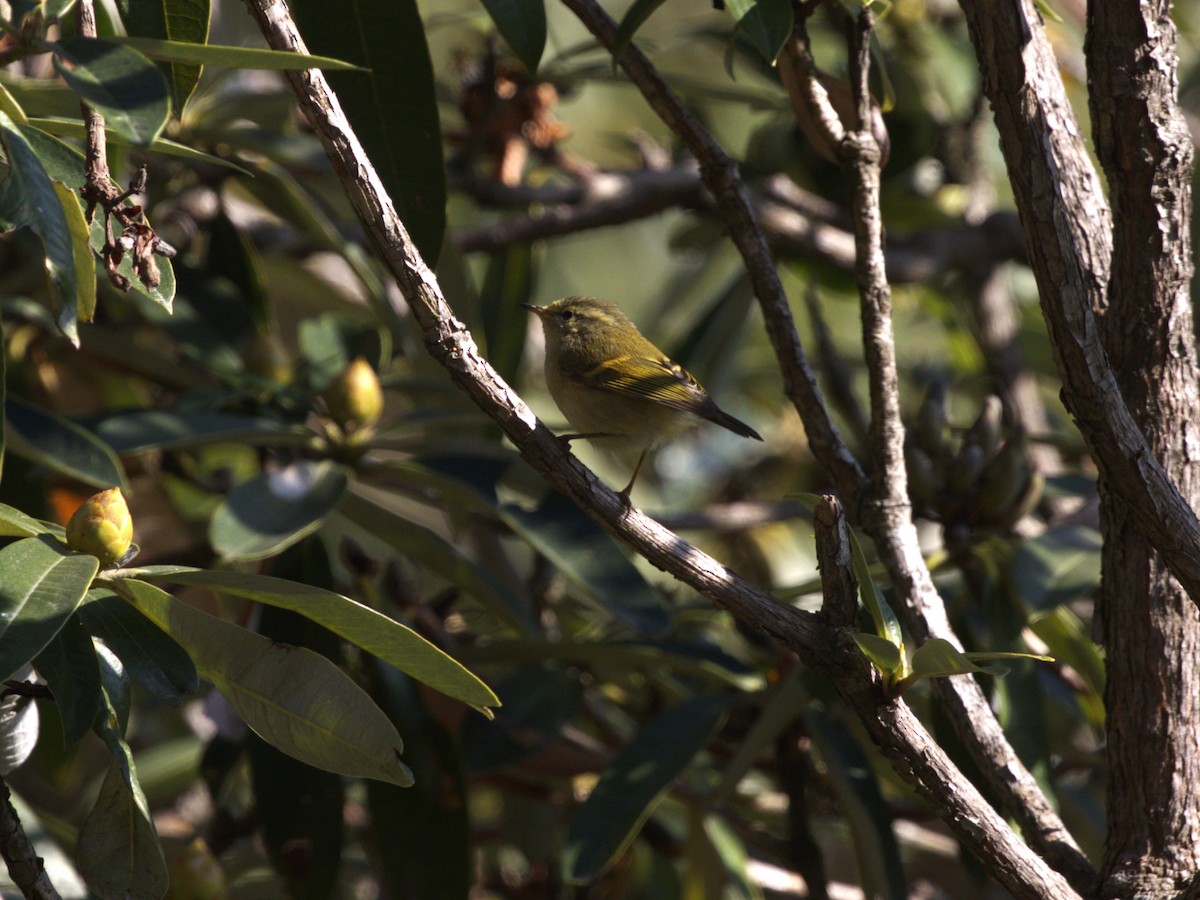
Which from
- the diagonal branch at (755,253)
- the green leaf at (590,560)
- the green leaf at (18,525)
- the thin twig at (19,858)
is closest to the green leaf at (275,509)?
the green leaf at (590,560)

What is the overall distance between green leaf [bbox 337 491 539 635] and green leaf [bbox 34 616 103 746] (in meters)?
0.84

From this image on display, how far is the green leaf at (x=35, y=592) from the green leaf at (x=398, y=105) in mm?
649

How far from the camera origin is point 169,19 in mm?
1462

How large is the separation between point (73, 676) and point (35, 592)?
12 centimetres

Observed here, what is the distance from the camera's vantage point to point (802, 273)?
3.43 m

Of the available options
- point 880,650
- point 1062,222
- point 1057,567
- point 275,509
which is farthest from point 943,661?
point 275,509

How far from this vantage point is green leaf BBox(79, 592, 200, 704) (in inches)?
53.1

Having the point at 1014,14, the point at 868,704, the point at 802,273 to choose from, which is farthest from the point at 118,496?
the point at 802,273

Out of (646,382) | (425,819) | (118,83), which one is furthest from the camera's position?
(646,382)

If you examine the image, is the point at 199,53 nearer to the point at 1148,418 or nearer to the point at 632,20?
the point at 632,20

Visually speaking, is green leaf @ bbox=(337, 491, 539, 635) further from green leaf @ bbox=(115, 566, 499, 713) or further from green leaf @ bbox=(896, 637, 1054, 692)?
green leaf @ bbox=(896, 637, 1054, 692)

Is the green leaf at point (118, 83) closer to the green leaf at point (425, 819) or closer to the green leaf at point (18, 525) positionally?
the green leaf at point (18, 525)

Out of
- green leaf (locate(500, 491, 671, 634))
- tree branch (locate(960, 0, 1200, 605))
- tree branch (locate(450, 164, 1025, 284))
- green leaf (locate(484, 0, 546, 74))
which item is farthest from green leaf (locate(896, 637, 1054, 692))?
tree branch (locate(450, 164, 1025, 284))

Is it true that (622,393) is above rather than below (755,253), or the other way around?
below
